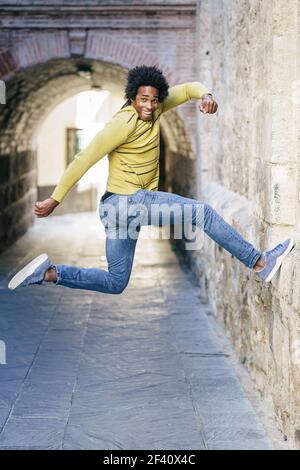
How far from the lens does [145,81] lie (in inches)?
215

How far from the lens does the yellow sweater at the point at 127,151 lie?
17.7 feet

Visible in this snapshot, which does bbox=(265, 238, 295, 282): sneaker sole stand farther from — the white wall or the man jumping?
the white wall

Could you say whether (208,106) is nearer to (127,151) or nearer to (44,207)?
(127,151)

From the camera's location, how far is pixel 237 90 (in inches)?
293

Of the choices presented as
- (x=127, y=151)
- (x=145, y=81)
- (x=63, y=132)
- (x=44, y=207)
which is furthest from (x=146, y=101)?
(x=63, y=132)

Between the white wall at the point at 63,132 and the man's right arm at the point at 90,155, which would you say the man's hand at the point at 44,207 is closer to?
the man's right arm at the point at 90,155

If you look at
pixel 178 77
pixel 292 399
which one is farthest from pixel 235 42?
pixel 292 399

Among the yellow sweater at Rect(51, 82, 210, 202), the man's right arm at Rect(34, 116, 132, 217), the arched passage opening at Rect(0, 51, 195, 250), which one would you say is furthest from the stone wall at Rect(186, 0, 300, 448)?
the arched passage opening at Rect(0, 51, 195, 250)

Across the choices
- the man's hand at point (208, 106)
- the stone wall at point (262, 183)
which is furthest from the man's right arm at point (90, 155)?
the stone wall at point (262, 183)

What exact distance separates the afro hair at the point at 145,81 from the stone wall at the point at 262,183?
651 mm

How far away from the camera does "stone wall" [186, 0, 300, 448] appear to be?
5.21m

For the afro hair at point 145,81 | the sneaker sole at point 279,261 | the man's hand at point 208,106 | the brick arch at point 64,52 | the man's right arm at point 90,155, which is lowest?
the sneaker sole at point 279,261

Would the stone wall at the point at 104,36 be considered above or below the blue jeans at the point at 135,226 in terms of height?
above

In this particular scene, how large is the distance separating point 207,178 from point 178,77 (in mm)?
1308
